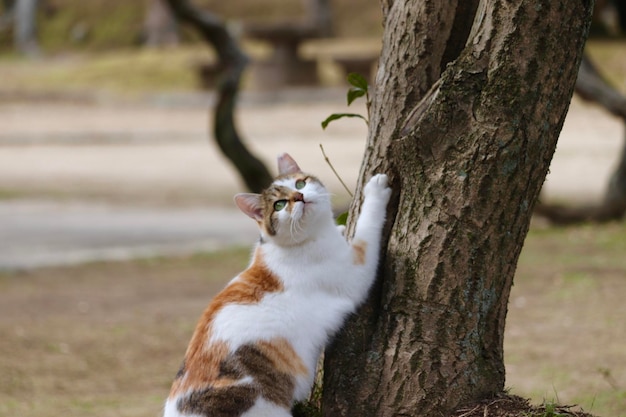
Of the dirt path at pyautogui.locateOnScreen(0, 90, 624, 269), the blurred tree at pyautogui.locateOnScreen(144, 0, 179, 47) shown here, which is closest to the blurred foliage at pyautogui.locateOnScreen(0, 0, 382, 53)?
the blurred tree at pyautogui.locateOnScreen(144, 0, 179, 47)

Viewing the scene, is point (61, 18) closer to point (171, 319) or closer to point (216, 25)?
point (216, 25)

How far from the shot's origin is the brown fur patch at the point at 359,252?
3795 mm

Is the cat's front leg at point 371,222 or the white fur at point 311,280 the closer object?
the white fur at point 311,280

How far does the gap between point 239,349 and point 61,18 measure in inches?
1654

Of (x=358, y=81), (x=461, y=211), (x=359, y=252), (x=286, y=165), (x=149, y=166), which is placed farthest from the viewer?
(x=149, y=166)

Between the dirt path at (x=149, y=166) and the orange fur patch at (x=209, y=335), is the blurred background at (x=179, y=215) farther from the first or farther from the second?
the orange fur patch at (x=209, y=335)

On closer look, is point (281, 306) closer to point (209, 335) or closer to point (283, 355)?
point (283, 355)

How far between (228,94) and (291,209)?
8.94 metres

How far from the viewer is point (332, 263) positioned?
12.5ft

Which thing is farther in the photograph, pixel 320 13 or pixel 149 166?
pixel 320 13

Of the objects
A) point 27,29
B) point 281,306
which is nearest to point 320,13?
point 27,29

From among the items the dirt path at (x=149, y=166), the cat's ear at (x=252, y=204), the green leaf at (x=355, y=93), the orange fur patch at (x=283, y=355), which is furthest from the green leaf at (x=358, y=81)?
the dirt path at (x=149, y=166)

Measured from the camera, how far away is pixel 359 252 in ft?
12.5

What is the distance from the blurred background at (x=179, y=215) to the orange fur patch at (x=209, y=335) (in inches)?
75.8
